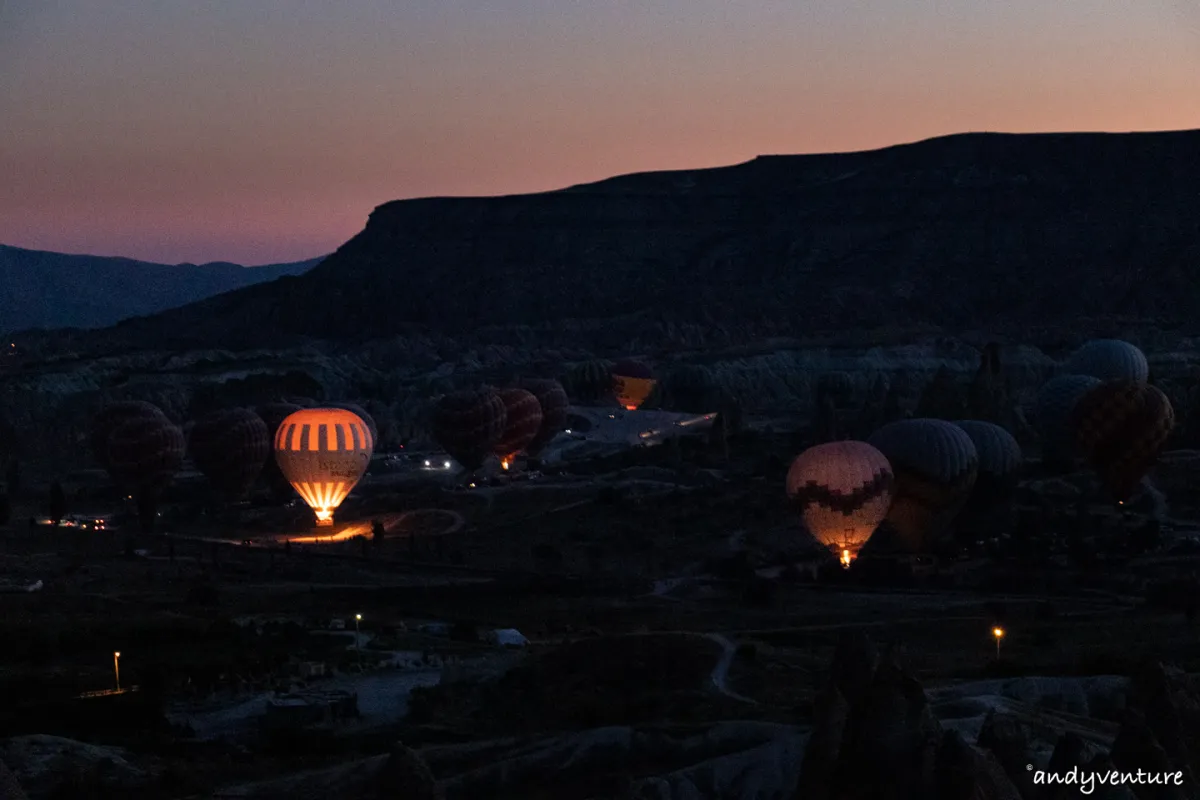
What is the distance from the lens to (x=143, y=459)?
75312mm

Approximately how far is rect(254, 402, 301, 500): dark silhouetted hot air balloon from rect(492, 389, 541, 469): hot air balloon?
361 inches

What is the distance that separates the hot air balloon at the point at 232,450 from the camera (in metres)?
77.4

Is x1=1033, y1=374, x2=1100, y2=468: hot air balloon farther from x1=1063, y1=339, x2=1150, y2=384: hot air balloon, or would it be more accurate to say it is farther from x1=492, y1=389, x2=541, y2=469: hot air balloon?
x1=492, y1=389, x2=541, y2=469: hot air balloon

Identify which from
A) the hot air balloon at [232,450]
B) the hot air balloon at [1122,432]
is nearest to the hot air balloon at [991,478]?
the hot air balloon at [1122,432]

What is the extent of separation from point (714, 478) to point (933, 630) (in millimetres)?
31611

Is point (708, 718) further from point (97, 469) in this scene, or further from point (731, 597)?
point (97, 469)

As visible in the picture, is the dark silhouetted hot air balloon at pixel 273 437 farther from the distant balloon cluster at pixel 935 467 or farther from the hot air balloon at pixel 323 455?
the distant balloon cluster at pixel 935 467

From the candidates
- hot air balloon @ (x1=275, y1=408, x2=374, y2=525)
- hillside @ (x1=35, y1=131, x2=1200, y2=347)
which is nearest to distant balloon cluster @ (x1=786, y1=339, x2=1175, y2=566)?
hot air balloon @ (x1=275, y1=408, x2=374, y2=525)

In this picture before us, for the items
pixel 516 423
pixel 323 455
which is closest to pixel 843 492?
pixel 323 455

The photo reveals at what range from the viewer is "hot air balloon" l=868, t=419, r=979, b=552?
189 feet

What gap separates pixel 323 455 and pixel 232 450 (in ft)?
Result: 18.2

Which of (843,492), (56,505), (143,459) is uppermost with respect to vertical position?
(143,459)

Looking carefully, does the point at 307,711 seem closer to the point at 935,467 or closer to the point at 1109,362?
the point at 935,467

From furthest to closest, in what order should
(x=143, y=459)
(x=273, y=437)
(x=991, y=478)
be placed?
(x=273, y=437) → (x=143, y=459) → (x=991, y=478)
